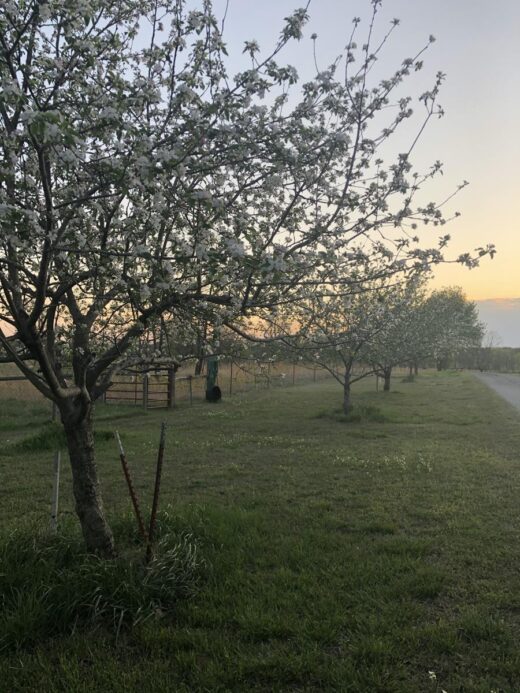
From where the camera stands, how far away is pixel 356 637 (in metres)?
3.73

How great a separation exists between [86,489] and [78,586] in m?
0.80

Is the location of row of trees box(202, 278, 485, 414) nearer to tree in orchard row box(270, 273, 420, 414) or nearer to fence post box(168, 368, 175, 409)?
tree in orchard row box(270, 273, 420, 414)

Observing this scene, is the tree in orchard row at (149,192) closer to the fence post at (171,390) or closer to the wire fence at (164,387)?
the wire fence at (164,387)

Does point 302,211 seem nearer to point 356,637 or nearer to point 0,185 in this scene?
point 0,185

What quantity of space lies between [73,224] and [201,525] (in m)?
3.31

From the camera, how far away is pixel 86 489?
181 inches

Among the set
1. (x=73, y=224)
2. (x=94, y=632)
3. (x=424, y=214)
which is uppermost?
(x=424, y=214)

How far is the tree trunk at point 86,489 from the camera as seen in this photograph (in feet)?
15.0

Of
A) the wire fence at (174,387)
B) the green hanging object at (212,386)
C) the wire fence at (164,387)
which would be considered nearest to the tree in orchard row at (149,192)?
the wire fence at (164,387)

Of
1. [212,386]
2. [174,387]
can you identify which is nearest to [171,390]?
[174,387]

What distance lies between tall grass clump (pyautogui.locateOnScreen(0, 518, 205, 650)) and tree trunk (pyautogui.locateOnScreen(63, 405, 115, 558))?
6.1 inches

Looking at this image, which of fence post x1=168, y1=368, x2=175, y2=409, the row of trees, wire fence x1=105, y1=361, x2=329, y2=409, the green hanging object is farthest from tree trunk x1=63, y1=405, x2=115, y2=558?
the green hanging object

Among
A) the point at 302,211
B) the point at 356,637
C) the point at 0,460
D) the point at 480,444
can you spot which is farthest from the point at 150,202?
the point at 480,444

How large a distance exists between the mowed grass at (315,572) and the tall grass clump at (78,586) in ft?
0.44
